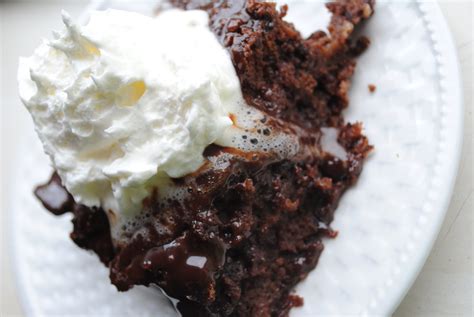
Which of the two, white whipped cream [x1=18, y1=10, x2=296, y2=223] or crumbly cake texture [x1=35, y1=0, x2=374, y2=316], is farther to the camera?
crumbly cake texture [x1=35, y1=0, x2=374, y2=316]

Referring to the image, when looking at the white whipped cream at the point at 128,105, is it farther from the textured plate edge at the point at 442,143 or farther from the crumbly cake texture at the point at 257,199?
the textured plate edge at the point at 442,143

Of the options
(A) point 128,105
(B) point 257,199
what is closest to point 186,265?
(B) point 257,199

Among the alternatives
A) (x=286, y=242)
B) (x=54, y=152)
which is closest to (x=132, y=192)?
(x=54, y=152)

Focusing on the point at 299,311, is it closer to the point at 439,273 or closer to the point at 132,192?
the point at 439,273

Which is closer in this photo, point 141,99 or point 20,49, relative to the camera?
point 141,99

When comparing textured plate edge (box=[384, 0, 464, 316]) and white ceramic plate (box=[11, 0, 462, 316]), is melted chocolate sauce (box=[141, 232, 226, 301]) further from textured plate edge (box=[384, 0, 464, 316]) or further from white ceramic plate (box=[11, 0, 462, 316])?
textured plate edge (box=[384, 0, 464, 316])

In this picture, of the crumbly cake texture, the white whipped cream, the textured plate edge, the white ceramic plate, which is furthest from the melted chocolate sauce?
the textured plate edge
